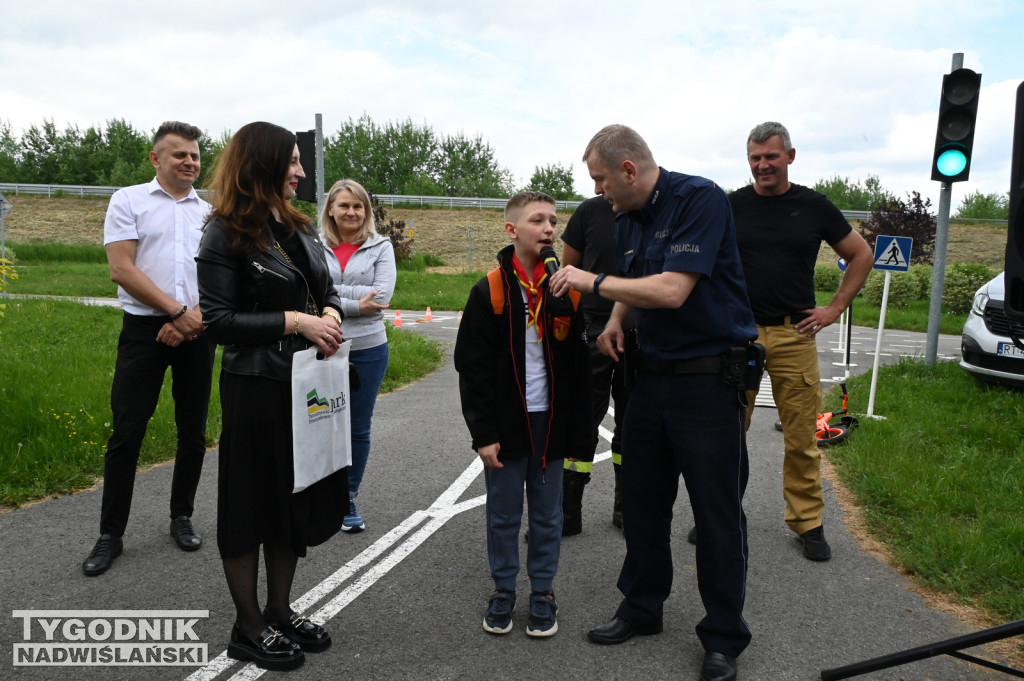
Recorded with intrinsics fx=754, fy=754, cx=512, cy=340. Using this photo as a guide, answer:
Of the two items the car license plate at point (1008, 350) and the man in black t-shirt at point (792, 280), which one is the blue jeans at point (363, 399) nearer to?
the man in black t-shirt at point (792, 280)

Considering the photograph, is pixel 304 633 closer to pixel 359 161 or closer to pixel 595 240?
pixel 595 240

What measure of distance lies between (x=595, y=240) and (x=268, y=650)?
9.41ft

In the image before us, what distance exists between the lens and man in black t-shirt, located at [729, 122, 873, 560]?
4324 millimetres

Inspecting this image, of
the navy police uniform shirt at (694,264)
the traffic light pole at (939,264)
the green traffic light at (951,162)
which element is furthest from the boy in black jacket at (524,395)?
the traffic light pole at (939,264)

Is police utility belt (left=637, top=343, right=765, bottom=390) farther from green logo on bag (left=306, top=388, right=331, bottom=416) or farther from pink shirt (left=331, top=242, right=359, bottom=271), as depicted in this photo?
pink shirt (left=331, top=242, right=359, bottom=271)

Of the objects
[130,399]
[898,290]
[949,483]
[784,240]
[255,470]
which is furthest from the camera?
[898,290]

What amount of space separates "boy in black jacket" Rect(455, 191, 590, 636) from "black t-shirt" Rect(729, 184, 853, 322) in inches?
57.2

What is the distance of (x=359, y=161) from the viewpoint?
73.4 metres

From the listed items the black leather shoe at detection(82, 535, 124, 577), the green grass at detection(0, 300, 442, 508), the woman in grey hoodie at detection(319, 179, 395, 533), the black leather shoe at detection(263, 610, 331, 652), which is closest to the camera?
the black leather shoe at detection(263, 610, 331, 652)

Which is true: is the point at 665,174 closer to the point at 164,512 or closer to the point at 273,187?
the point at 273,187

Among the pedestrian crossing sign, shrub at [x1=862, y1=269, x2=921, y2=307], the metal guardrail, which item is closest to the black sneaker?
the pedestrian crossing sign

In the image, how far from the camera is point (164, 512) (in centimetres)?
484

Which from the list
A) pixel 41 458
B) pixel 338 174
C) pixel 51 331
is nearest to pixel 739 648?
pixel 41 458

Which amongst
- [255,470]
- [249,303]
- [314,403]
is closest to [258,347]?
[249,303]
